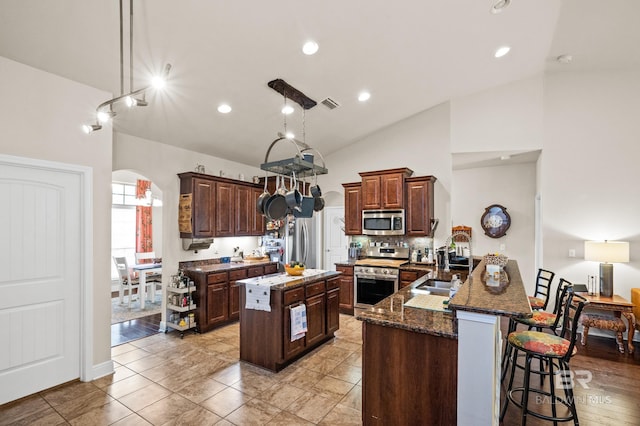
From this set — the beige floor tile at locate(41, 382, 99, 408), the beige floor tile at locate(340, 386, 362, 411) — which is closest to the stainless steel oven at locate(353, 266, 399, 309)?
the beige floor tile at locate(340, 386, 362, 411)

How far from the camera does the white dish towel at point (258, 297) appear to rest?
328 cm

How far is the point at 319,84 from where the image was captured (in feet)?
13.0

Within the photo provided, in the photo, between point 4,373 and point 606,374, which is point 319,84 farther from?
point 606,374

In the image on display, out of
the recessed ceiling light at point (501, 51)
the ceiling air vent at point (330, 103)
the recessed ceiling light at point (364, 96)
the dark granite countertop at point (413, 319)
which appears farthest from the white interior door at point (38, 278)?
the recessed ceiling light at point (501, 51)

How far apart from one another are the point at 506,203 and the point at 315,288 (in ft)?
16.1

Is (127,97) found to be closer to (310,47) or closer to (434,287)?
(310,47)

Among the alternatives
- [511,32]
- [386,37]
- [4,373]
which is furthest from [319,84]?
[4,373]

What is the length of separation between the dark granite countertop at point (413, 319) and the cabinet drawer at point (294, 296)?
1.22 m

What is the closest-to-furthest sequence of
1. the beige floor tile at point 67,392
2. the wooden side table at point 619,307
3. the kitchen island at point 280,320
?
the beige floor tile at point 67,392 → the kitchen island at point 280,320 → the wooden side table at point 619,307

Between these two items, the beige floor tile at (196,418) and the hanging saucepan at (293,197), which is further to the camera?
the hanging saucepan at (293,197)

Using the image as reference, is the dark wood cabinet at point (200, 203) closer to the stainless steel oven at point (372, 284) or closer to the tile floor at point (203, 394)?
the tile floor at point (203, 394)

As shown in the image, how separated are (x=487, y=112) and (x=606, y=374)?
3900mm

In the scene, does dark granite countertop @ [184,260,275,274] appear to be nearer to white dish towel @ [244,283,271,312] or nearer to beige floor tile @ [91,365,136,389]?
white dish towel @ [244,283,271,312]

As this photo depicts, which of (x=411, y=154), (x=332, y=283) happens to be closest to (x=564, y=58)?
(x=411, y=154)
